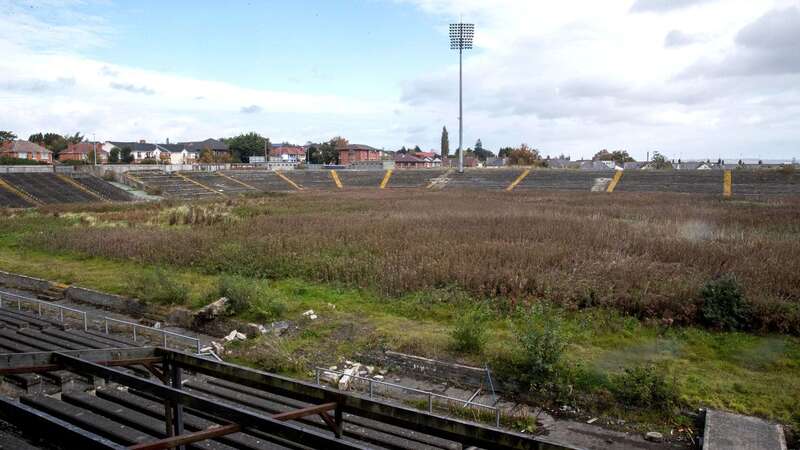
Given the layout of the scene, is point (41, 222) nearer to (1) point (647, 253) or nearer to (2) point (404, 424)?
(1) point (647, 253)

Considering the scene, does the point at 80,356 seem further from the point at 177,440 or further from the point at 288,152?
the point at 288,152

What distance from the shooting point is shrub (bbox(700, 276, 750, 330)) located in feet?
41.8

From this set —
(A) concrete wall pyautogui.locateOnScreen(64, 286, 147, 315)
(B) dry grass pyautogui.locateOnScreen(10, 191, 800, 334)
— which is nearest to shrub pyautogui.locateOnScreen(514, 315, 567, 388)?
(B) dry grass pyautogui.locateOnScreen(10, 191, 800, 334)

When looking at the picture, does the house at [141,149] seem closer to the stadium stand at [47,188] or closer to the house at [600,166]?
the stadium stand at [47,188]

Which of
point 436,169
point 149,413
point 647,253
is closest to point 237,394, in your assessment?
point 149,413

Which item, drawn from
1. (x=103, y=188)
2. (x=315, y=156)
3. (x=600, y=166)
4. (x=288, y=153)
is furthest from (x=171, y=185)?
(x=288, y=153)

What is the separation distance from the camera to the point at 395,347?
11914mm

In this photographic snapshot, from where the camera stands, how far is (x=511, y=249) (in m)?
19.5

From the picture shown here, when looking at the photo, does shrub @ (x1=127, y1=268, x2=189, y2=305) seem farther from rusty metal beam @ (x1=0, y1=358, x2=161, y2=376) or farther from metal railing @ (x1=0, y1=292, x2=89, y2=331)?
rusty metal beam @ (x1=0, y1=358, x2=161, y2=376)

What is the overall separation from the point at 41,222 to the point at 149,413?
3100 cm

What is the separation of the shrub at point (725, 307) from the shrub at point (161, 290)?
534 inches

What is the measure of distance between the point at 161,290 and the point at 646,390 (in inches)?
497

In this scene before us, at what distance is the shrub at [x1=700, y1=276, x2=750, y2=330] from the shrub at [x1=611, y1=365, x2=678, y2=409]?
4055 millimetres

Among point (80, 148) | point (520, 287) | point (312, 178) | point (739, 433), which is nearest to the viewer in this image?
point (739, 433)
